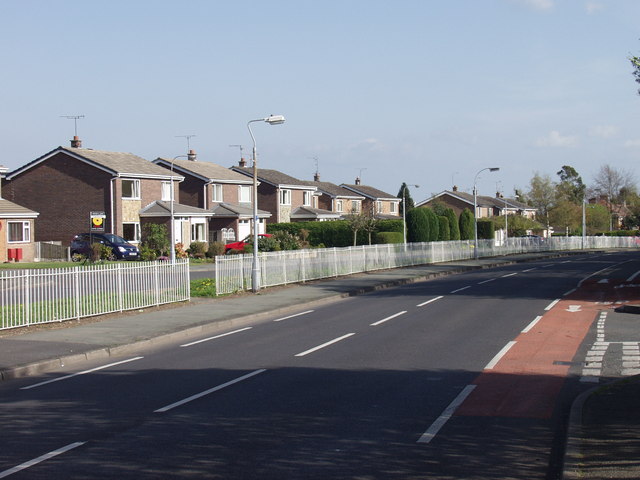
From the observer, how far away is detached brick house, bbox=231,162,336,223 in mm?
75625

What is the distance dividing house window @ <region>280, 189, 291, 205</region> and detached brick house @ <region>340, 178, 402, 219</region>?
18018mm

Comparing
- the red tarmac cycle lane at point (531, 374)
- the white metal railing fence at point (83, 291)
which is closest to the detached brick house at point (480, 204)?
the white metal railing fence at point (83, 291)

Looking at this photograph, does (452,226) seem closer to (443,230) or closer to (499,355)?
(443,230)

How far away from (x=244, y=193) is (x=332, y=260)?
37.0 meters

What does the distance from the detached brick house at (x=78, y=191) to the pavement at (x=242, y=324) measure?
2485 cm

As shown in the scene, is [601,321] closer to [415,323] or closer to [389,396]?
[415,323]

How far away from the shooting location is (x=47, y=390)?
36.8ft

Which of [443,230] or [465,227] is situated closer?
[443,230]

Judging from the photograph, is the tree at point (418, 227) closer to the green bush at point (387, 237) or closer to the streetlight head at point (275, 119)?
the green bush at point (387, 237)

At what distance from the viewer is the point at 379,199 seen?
97.6m

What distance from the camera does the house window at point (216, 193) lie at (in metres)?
67.3

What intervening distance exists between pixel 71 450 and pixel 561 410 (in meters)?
5.65

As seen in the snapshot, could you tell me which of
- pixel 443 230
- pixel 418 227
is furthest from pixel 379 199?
pixel 418 227

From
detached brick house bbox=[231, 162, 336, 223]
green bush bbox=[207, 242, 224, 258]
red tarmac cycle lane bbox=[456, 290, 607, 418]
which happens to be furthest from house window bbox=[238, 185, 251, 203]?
red tarmac cycle lane bbox=[456, 290, 607, 418]
